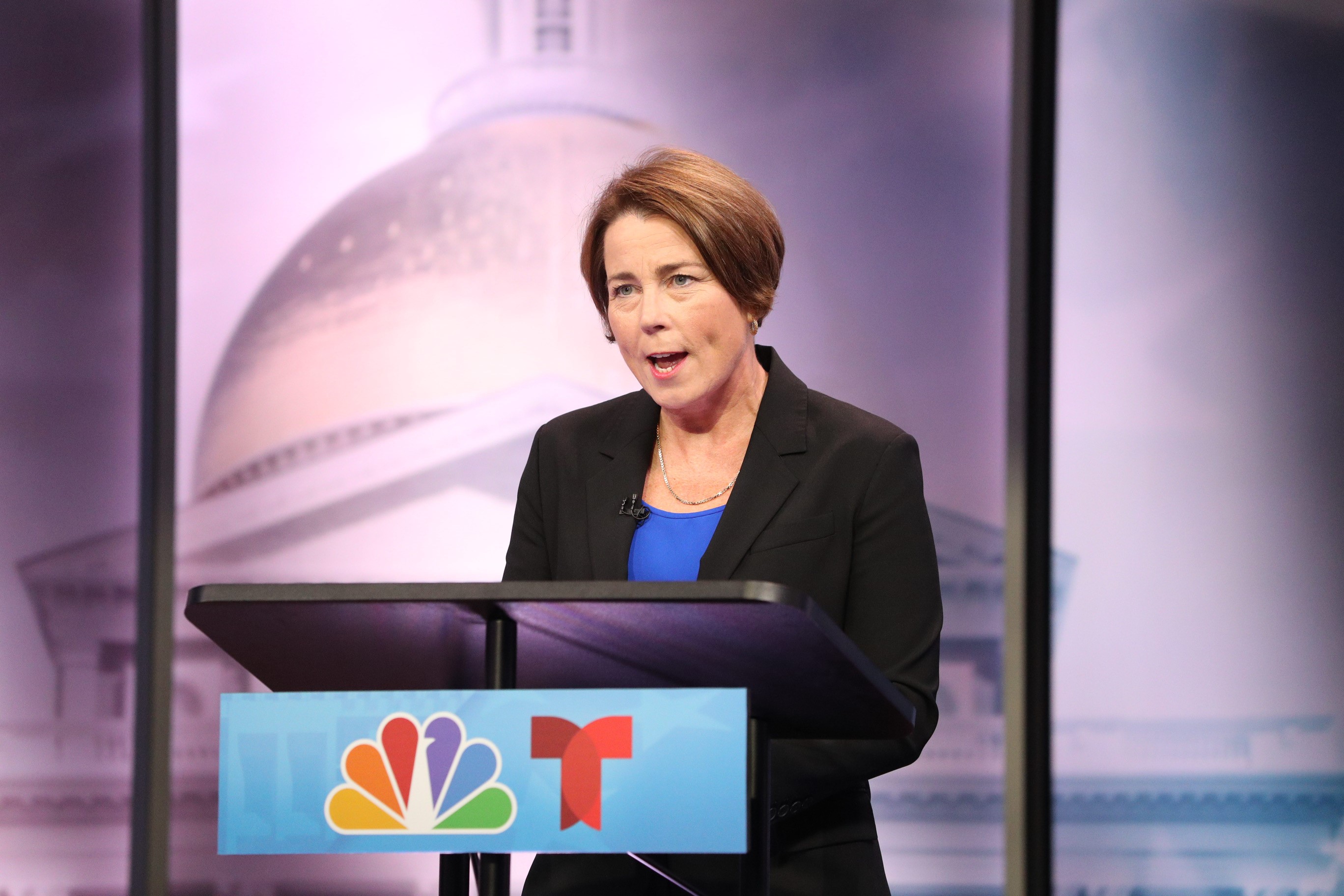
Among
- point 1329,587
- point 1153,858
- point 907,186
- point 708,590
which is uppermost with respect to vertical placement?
point 907,186

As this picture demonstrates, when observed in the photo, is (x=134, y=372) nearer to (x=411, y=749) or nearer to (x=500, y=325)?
(x=500, y=325)

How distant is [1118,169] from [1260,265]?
387 millimetres

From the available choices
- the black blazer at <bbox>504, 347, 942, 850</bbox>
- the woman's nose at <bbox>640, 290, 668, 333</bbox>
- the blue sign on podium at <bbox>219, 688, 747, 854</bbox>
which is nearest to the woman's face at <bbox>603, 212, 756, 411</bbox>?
the woman's nose at <bbox>640, 290, 668, 333</bbox>

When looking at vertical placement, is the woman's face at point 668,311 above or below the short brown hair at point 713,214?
below

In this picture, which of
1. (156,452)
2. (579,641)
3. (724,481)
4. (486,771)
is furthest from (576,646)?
(156,452)

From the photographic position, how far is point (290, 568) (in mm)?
3105

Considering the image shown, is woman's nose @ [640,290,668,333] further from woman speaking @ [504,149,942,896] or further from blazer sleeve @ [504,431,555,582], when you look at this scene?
blazer sleeve @ [504,431,555,582]

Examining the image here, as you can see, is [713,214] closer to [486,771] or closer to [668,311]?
[668,311]

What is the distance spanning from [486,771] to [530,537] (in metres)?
0.75

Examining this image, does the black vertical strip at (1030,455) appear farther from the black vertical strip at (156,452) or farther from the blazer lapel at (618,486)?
the black vertical strip at (156,452)

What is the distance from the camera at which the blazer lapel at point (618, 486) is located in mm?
1606

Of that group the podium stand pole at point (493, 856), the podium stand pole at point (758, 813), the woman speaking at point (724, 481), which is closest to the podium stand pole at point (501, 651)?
the podium stand pole at point (493, 856)

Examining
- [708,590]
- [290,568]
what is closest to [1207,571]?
[290,568]

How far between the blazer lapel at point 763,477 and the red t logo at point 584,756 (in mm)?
527
